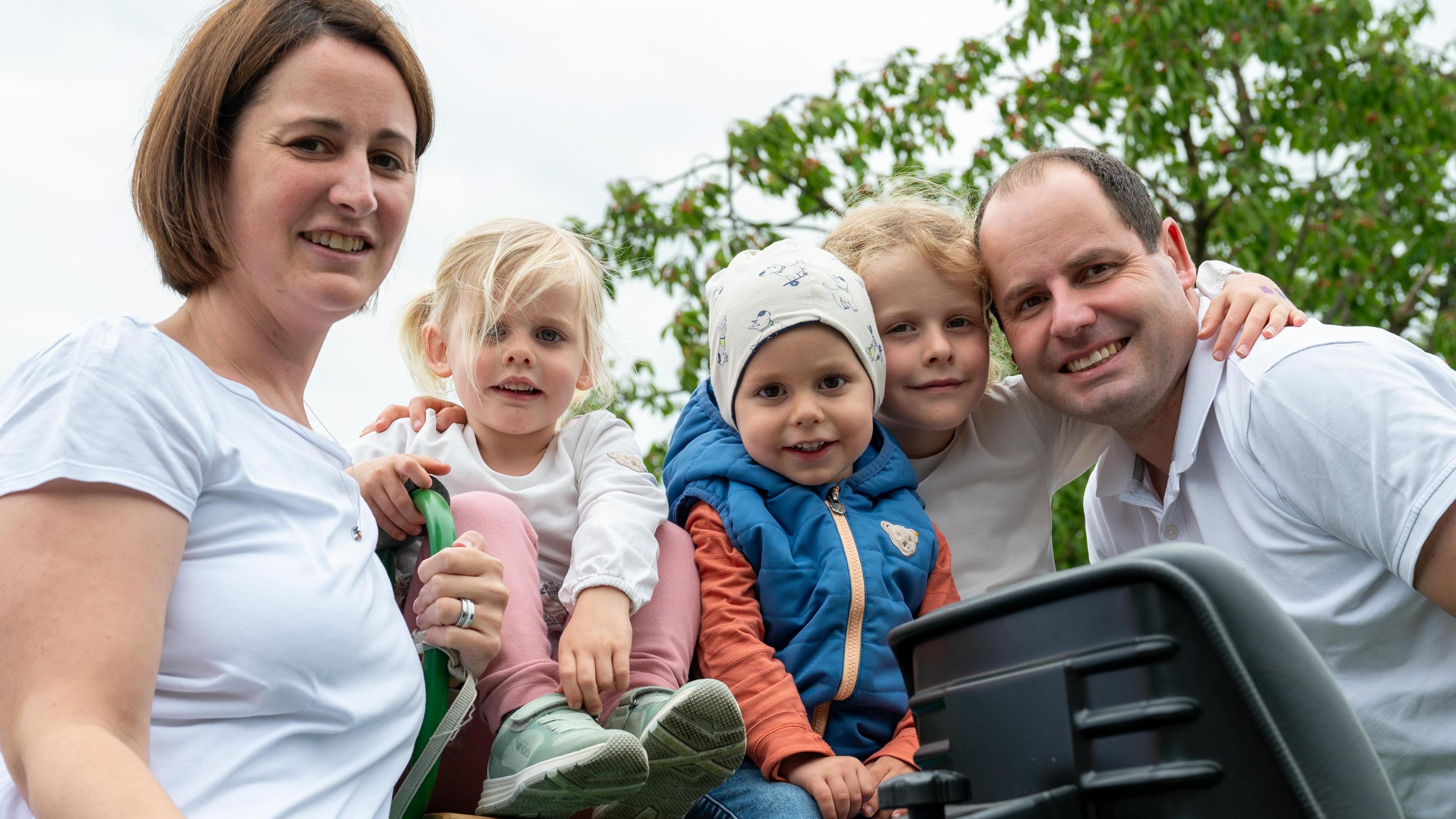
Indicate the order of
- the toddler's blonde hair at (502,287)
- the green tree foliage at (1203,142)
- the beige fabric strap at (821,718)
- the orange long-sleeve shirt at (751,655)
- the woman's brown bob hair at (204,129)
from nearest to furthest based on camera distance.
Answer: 1. the woman's brown bob hair at (204,129)
2. the orange long-sleeve shirt at (751,655)
3. the beige fabric strap at (821,718)
4. the toddler's blonde hair at (502,287)
5. the green tree foliage at (1203,142)

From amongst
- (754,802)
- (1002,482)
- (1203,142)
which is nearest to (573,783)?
(754,802)

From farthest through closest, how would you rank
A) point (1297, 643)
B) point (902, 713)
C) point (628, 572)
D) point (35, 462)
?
point (902, 713), point (628, 572), point (35, 462), point (1297, 643)

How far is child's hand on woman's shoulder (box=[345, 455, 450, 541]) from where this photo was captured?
177cm

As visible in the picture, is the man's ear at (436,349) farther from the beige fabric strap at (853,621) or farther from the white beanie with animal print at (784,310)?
the beige fabric strap at (853,621)

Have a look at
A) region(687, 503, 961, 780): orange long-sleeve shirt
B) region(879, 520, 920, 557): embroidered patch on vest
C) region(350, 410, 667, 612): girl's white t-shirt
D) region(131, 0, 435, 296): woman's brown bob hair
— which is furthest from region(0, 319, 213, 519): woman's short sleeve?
region(879, 520, 920, 557): embroidered patch on vest

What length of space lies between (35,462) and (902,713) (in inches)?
57.0

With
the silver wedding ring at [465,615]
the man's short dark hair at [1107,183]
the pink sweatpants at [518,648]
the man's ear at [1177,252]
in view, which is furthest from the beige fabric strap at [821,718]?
the man's ear at [1177,252]

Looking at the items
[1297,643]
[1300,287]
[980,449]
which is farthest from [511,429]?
[1300,287]

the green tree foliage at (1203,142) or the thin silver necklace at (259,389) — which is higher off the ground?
the green tree foliage at (1203,142)

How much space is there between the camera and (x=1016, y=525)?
2.48 m

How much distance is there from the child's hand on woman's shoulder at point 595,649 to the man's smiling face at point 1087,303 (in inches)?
38.6

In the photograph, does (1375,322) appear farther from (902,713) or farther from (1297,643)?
(1297,643)

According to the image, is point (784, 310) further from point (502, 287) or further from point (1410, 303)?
point (1410, 303)

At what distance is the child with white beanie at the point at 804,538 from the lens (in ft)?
6.33
